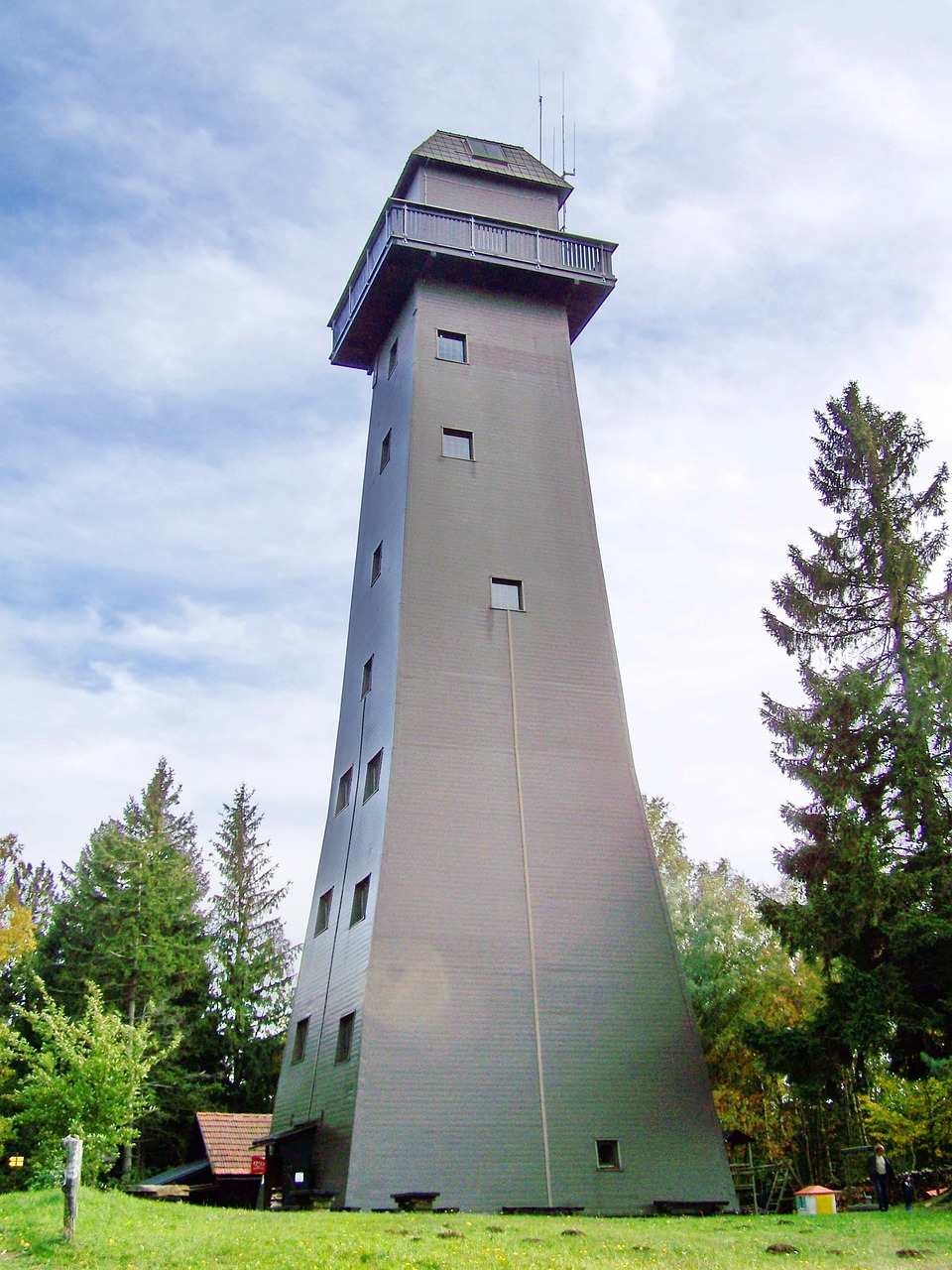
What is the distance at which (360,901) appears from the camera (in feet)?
68.6

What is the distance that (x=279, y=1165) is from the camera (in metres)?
21.7

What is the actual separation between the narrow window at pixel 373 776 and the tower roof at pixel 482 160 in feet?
49.9

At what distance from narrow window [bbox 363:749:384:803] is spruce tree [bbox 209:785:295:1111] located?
79.2 ft

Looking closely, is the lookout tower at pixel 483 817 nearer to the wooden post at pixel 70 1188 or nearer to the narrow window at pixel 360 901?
the narrow window at pixel 360 901

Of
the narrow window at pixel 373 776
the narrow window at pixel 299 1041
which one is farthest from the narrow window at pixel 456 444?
the narrow window at pixel 299 1041

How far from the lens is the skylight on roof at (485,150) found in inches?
1168

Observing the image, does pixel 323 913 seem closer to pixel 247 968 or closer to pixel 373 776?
pixel 373 776

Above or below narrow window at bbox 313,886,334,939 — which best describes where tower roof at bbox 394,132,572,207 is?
above

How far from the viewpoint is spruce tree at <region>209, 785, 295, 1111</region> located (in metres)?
42.6

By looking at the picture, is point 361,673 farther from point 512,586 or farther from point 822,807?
point 822,807

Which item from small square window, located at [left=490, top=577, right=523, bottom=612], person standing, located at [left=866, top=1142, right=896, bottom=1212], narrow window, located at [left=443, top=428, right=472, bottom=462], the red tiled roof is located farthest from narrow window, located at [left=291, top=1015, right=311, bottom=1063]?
narrow window, located at [left=443, top=428, right=472, bottom=462]

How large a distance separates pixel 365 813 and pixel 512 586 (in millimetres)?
5605

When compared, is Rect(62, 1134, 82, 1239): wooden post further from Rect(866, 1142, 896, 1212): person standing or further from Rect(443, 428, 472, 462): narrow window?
Rect(443, 428, 472, 462): narrow window

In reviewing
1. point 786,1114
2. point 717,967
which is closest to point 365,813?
point 717,967
